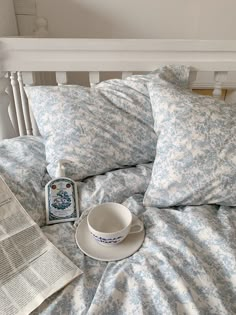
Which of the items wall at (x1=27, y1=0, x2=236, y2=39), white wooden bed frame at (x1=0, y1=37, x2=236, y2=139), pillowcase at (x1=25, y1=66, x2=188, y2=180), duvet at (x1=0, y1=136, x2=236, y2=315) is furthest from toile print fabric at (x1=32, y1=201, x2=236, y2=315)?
wall at (x1=27, y1=0, x2=236, y2=39)

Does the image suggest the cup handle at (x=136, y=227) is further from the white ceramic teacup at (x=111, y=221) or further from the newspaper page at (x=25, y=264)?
the newspaper page at (x=25, y=264)

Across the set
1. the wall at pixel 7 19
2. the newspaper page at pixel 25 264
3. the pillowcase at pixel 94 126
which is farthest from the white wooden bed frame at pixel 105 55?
the newspaper page at pixel 25 264

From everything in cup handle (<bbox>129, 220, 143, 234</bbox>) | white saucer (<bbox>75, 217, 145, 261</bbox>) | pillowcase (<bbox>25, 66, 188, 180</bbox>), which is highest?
pillowcase (<bbox>25, 66, 188, 180</bbox>)

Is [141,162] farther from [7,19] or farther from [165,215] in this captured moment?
[7,19]

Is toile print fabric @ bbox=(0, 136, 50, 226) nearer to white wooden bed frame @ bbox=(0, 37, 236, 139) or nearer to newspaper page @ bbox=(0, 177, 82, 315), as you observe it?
newspaper page @ bbox=(0, 177, 82, 315)

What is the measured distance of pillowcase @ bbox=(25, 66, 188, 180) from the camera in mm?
917

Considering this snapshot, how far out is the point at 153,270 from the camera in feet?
2.17

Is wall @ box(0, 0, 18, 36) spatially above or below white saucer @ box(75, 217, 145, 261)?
above

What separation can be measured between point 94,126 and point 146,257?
439 mm

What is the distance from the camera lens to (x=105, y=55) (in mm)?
1091

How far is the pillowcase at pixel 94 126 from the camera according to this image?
92 cm

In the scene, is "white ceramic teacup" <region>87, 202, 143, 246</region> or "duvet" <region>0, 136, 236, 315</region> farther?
"white ceramic teacup" <region>87, 202, 143, 246</region>

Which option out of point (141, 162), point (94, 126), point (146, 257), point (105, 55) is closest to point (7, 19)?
point (105, 55)

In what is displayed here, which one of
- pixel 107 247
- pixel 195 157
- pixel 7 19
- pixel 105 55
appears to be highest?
pixel 7 19
